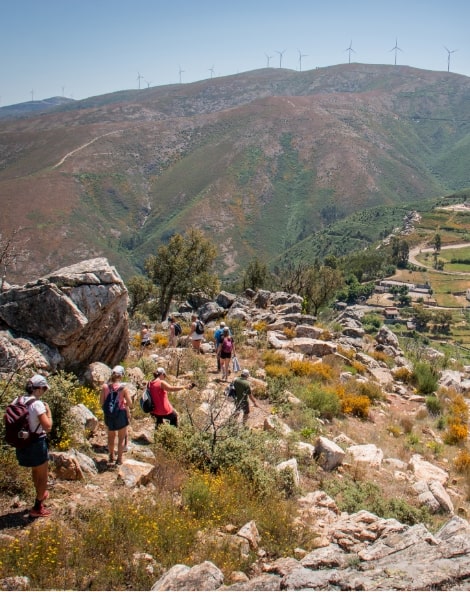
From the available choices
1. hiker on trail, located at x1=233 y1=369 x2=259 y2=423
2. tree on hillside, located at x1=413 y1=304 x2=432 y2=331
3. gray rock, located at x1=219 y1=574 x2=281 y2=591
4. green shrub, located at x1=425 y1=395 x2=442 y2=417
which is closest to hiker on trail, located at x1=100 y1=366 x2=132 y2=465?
gray rock, located at x1=219 y1=574 x2=281 y2=591

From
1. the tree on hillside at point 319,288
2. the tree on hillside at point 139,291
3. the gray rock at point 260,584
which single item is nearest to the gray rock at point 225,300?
the tree on hillside at point 319,288

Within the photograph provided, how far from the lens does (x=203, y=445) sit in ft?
30.4

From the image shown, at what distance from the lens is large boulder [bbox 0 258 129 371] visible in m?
12.2

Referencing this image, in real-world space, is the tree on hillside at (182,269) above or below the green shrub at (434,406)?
above

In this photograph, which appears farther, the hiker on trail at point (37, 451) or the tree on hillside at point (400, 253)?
the tree on hillside at point (400, 253)

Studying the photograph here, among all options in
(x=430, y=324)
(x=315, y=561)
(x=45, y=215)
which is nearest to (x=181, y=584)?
(x=315, y=561)

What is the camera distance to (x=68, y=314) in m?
12.4

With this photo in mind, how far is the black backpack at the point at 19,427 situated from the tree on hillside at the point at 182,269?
36.2 meters

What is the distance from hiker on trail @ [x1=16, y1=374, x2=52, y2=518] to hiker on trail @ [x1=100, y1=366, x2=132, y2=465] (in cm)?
190

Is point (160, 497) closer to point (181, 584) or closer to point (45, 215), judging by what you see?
point (181, 584)

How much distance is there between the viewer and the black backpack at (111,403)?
8789mm

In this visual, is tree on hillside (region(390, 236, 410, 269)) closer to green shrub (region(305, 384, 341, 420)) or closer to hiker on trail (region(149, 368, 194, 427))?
green shrub (region(305, 384, 341, 420))

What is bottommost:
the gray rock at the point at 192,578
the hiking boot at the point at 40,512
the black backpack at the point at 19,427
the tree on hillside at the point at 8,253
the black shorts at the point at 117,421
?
the gray rock at the point at 192,578

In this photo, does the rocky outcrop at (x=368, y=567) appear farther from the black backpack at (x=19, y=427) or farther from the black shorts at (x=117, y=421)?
the black shorts at (x=117, y=421)
